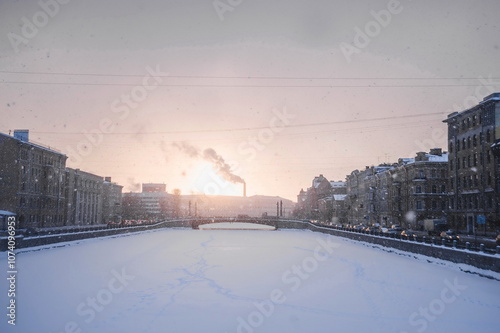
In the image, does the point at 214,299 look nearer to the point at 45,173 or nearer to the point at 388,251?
the point at 388,251

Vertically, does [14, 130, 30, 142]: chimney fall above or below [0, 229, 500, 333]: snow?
above

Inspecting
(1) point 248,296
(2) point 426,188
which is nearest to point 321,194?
(2) point 426,188

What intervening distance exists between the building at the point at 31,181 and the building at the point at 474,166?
6871cm

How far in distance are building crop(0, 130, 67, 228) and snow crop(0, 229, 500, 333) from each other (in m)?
38.2

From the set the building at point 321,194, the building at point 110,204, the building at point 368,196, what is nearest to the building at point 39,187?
the building at point 110,204

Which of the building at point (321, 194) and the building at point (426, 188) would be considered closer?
the building at point (426, 188)

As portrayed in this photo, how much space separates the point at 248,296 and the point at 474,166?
52011mm

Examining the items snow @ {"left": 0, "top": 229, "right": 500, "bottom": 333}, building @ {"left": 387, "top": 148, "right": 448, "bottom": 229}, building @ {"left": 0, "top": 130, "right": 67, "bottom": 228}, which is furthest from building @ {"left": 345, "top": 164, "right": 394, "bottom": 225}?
building @ {"left": 0, "top": 130, "right": 67, "bottom": 228}

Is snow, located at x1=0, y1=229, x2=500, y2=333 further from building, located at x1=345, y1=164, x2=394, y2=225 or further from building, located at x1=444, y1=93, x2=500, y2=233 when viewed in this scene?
building, located at x1=345, y1=164, x2=394, y2=225

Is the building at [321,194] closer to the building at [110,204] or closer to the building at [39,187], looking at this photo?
the building at [110,204]

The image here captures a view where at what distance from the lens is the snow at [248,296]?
17.8m

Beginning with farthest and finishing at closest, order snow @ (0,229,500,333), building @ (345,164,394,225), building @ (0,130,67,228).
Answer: building @ (345,164,394,225)
building @ (0,130,67,228)
snow @ (0,229,500,333)

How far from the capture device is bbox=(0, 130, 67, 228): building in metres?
71.5

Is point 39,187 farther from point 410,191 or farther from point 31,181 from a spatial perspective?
point 410,191
